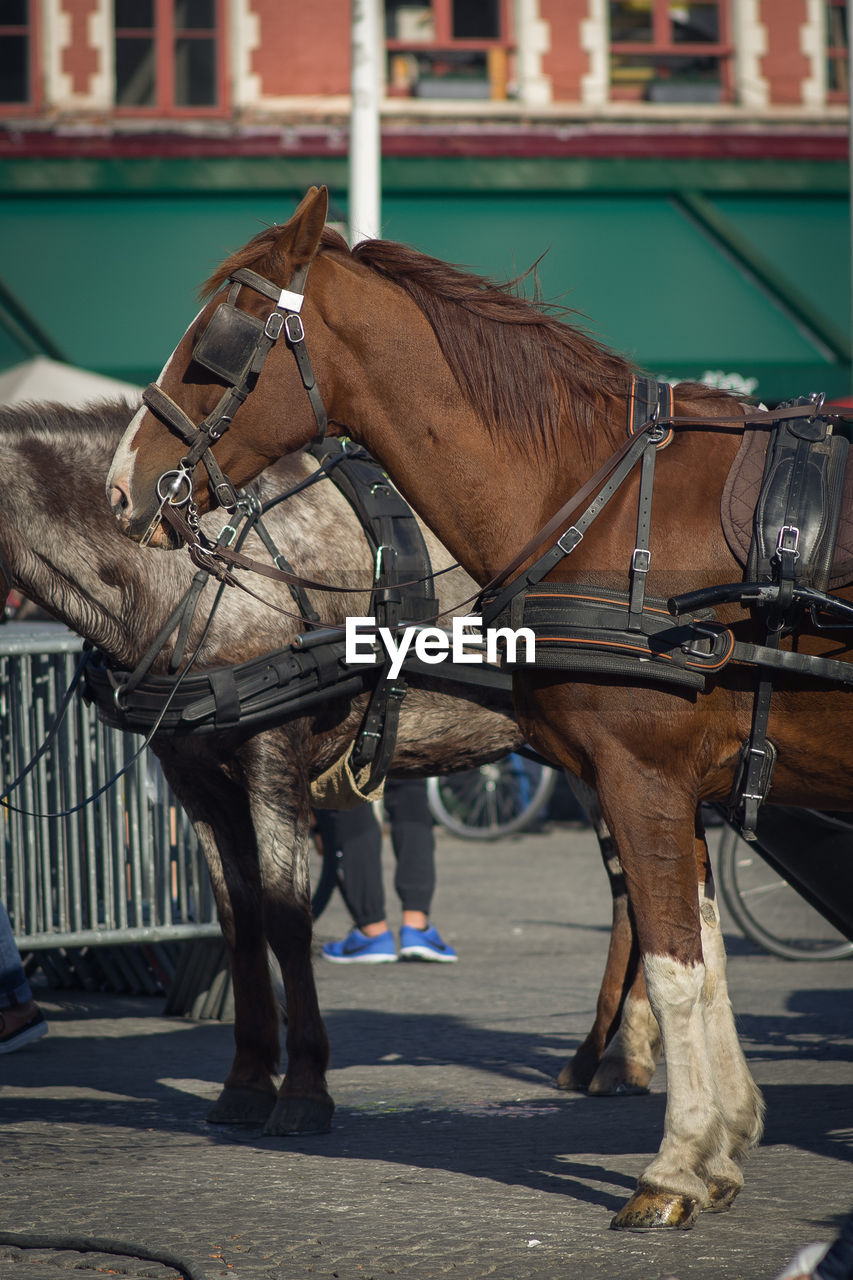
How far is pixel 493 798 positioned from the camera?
12.3m

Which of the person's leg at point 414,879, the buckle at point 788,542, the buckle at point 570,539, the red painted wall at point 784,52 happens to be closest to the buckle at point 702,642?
the buckle at point 788,542

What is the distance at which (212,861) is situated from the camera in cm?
537

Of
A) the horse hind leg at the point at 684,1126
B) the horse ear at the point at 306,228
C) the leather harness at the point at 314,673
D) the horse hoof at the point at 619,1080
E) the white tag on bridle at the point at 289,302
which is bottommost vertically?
the horse hoof at the point at 619,1080

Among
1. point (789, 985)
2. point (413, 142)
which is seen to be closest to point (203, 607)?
point (789, 985)

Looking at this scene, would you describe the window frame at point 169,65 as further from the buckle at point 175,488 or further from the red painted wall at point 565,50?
the buckle at point 175,488

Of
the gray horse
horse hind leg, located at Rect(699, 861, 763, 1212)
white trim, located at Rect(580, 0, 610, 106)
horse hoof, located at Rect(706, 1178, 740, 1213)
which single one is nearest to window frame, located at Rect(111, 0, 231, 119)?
white trim, located at Rect(580, 0, 610, 106)

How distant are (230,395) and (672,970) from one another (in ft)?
5.75

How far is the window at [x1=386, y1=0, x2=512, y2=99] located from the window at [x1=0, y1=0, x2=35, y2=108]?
3.78 meters

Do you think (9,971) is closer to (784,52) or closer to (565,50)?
(565,50)

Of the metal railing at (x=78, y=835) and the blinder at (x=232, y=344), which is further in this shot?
the metal railing at (x=78, y=835)

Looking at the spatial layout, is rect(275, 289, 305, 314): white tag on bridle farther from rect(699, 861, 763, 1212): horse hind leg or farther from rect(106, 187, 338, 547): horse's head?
rect(699, 861, 763, 1212): horse hind leg

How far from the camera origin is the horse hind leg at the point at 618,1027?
5480mm

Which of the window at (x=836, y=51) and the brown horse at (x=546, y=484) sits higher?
the window at (x=836, y=51)

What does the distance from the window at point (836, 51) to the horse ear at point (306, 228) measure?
15.4 metres
